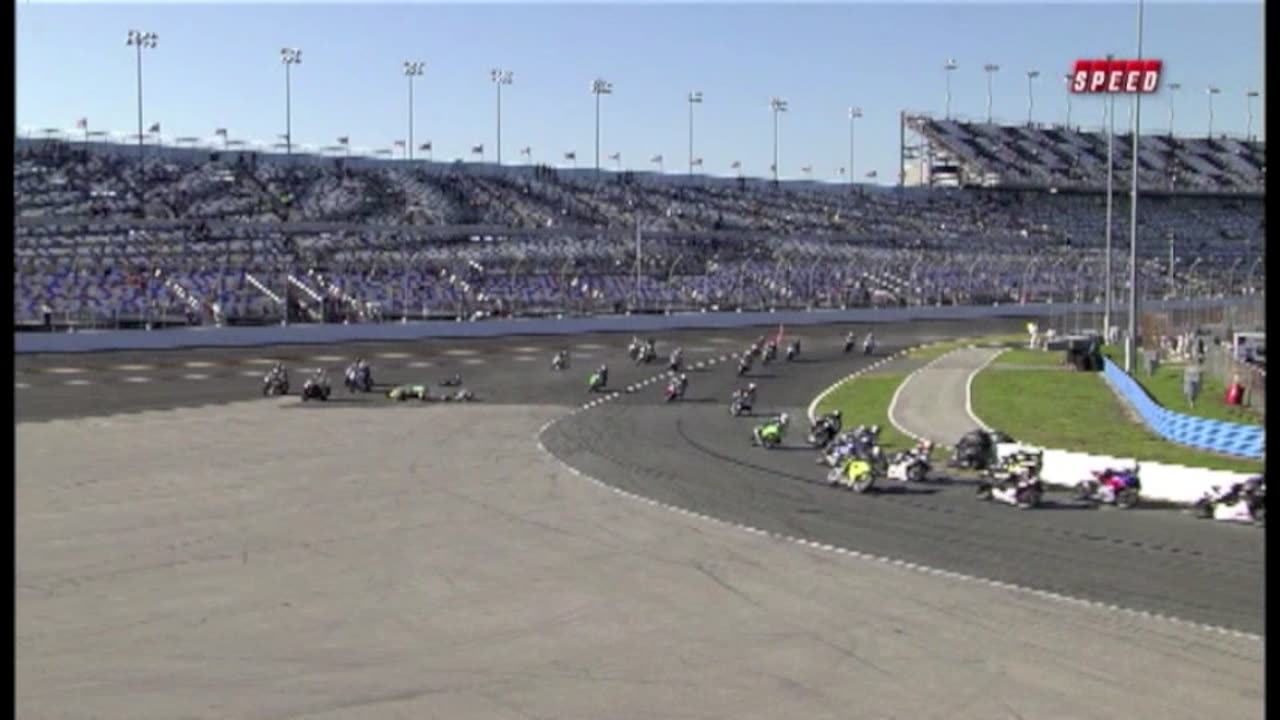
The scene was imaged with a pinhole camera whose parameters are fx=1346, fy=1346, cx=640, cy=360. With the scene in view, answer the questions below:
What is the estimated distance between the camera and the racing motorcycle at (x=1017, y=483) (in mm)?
21594

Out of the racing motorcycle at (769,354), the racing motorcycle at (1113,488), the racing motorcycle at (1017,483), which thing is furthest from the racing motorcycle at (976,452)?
the racing motorcycle at (769,354)

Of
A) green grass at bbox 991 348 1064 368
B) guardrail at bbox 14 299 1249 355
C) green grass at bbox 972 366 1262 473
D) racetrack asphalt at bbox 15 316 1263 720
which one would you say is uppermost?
guardrail at bbox 14 299 1249 355

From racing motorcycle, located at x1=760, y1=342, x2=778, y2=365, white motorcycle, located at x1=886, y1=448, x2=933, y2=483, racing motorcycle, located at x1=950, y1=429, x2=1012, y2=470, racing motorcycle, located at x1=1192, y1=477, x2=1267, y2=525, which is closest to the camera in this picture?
racing motorcycle, located at x1=1192, y1=477, x2=1267, y2=525

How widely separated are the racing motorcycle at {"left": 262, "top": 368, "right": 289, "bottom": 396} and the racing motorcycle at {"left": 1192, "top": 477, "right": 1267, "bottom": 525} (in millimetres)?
27431

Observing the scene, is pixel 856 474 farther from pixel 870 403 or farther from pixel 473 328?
pixel 473 328

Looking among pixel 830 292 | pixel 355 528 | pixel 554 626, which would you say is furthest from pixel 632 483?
pixel 830 292

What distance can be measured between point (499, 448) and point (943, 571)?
13864 mm

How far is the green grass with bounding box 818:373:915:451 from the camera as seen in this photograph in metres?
30.4

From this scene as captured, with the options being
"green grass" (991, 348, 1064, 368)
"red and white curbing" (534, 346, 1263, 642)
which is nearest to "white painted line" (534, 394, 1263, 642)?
"red and white curbing" (534, 346, 1263, 642)

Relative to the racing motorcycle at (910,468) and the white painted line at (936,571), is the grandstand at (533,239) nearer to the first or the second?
the white painted line at (936,571)

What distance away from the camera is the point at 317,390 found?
38.3m

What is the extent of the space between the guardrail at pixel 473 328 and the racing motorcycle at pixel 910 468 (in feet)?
98.9

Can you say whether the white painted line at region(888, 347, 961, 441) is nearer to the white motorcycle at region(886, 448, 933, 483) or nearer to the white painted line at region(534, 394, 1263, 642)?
the white motorcycle at region(886, 448, 933, 483)

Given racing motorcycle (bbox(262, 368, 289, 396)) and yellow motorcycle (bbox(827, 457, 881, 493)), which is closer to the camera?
yellow motorcycle (bbox(827, 457, 881, 493))
